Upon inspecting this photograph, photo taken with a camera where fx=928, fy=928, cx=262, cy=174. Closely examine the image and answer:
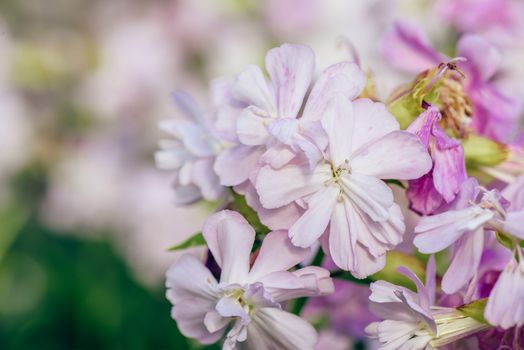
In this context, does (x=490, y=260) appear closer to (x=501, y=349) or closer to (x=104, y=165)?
(x=501, y=349)

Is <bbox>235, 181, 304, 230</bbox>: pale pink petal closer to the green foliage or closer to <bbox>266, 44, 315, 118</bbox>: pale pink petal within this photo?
<bbox>266, 44, 315, 118</bbox>: pale pink petal

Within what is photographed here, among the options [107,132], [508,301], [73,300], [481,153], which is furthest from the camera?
[107,132]

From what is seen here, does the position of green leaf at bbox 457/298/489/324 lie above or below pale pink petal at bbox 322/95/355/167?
below

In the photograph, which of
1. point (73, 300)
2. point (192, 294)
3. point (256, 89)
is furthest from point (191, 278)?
point (73, 300)

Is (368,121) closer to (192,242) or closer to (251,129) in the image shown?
(251,129)

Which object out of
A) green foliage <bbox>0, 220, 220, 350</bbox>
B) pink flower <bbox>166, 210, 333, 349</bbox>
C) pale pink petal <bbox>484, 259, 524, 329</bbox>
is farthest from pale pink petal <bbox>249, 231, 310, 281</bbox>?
green foliage <bbox>0, 220, 220, 350</bbox>

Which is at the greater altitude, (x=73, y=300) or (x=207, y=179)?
(x=207, y=179)

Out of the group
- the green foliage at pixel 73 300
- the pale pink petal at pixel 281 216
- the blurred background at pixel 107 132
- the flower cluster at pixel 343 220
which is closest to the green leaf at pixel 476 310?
the flower cluster at pixel 343 220
